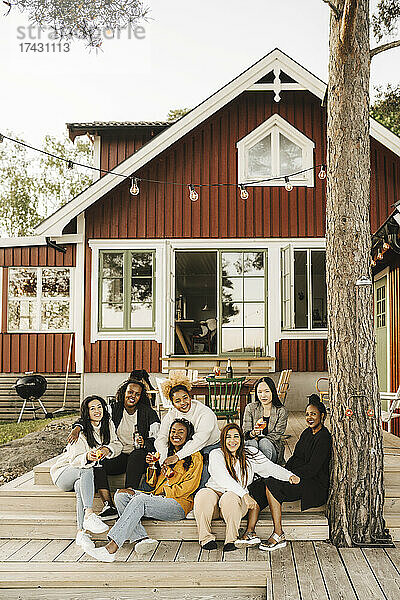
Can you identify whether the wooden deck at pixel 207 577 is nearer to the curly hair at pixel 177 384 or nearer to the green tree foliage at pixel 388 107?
the curly hair at pixel 177 384

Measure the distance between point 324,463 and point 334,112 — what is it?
9.25 ft

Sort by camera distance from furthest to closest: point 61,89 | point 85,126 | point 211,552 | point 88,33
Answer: point 61,89
point 85,126
point 88,33
point 211,552

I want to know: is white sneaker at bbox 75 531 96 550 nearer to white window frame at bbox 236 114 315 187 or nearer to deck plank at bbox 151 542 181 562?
deck plank at bbox 151 542 181 562

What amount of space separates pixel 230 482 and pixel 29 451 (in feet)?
12.7

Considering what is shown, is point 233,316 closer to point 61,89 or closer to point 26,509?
point 26,509

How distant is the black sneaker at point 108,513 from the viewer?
5.89m

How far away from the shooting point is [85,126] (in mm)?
12062

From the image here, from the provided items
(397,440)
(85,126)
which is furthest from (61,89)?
(397,440)

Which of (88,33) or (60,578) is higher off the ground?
(88,33)

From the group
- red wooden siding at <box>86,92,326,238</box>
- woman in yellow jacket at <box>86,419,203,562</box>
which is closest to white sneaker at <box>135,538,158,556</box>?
woman in yellow jacket at <box>86,419,203,562</box>

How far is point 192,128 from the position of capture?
409 inches

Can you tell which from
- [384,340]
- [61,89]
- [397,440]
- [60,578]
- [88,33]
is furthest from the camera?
[61,89]

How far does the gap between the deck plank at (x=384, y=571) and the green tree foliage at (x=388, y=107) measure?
1717 centimetres

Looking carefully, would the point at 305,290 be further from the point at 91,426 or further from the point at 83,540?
the point at 83,540
